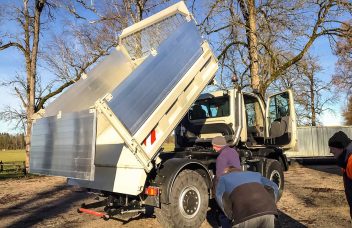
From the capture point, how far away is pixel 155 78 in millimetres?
5766

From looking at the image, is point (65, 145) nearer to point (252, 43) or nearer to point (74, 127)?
point (74, 127)

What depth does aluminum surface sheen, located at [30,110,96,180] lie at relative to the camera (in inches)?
198

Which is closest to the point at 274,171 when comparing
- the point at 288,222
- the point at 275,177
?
the point at 275,177

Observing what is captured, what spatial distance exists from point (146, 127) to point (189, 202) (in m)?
1.50

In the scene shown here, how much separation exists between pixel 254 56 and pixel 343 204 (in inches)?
378

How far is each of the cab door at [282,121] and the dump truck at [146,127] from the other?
1308mm

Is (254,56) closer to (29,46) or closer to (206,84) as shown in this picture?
(206,84)

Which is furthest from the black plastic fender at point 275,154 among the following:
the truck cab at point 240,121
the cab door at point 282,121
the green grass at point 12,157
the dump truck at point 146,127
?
the green grass at point 12,157

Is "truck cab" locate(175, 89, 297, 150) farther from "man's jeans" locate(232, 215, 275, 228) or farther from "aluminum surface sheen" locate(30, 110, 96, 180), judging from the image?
"man's jeans" locate(232, 215, 275, 228)

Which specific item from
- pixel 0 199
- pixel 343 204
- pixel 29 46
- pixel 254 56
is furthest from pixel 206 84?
pixel 29 46

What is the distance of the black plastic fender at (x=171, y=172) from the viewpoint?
18.7 feet

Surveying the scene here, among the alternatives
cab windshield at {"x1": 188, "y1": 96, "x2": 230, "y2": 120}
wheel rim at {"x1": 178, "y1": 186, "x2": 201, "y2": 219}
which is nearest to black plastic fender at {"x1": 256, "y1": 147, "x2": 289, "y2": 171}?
cab windshield at {"x1": 188, "y1": 96, "x2": 230, "y2": 120}

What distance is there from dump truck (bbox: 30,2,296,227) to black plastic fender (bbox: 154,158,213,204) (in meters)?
0.02

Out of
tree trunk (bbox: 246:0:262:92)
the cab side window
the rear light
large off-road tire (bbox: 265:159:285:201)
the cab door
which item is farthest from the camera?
tree trunk (bbox: 246:0:262:92)
